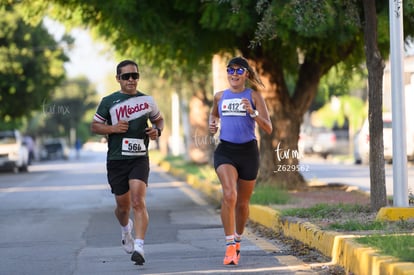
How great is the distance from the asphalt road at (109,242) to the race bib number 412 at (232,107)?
146cm

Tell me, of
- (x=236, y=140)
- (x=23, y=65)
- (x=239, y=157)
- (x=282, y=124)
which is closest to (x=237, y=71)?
(x=236, y=140)

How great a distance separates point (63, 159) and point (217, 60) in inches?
1929

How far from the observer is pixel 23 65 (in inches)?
1608

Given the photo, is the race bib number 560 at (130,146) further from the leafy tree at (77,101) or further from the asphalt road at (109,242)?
the leafy tree at (77,101)

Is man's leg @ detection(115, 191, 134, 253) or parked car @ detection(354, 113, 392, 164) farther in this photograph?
parked car @ detection(354, 113, 392, 164)

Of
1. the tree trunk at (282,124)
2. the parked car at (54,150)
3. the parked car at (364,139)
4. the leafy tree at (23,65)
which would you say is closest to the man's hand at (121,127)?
the tree trunk at (282,124)

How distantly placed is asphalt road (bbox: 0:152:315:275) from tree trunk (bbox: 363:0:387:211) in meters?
1.67

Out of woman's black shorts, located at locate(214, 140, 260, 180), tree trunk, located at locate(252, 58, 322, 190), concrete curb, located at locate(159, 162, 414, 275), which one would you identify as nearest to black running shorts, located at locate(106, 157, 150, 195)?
woman's black shorts, located at locate(214, 140, 260, 180)

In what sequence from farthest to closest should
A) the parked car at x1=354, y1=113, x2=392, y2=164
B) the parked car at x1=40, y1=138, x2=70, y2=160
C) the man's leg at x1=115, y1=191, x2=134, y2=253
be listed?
the parked car at x1=40, y1=138, x2=70, y2=160 → the parked car at x1=354, y1=113, x2=392, y2=164 → the man's leg at x1=115, y1=191, x2=134, y2=253

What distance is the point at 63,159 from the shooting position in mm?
69562

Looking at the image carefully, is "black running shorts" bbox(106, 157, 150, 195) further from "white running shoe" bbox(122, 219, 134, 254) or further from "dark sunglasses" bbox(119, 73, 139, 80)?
"dark sunglasses" bbox(119, 73, 139, 80)

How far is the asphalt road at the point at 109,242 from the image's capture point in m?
9.20

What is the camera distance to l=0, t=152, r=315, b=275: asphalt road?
9.20 metres

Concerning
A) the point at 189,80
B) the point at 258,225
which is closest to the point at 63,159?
the point at 189,80
